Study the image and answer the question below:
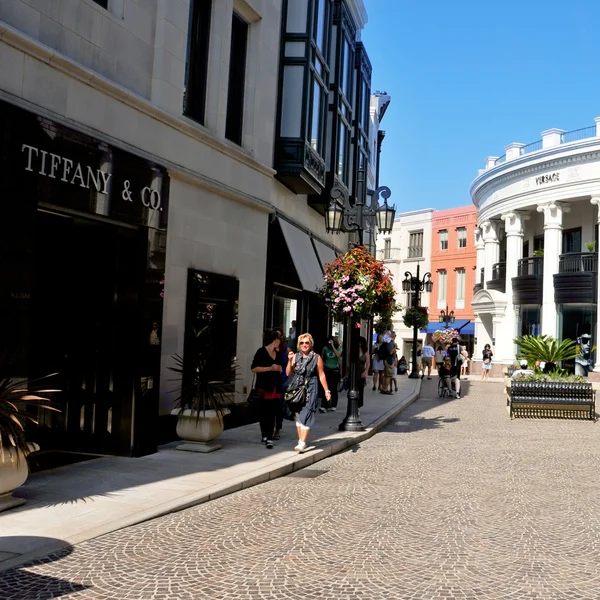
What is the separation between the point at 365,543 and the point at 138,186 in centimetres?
573

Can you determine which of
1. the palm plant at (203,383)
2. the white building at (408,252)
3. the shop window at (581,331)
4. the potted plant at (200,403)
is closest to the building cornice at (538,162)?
the shop window at (581,331)

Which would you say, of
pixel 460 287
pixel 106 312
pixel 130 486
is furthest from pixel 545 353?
pixel 460 287

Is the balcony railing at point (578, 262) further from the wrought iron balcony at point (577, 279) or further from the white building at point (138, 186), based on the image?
the white building at point (138, 186)

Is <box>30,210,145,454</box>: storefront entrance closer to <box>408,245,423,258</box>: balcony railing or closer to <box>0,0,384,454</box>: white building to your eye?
<box>0,0,384,454</box>: white building

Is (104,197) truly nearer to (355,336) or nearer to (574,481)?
(355,336)

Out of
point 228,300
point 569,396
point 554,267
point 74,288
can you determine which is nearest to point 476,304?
point 554,267

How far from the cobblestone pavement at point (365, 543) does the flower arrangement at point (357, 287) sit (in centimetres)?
329

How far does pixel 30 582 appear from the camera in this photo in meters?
4.81

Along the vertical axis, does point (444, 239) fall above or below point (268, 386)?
above

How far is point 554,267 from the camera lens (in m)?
36.3

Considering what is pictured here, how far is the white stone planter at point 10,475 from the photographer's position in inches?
251

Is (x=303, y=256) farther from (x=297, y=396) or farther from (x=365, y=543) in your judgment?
(x=365, y=543)

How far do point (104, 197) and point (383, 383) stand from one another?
15634 mm

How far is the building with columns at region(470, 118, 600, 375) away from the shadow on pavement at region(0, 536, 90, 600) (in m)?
31.5
